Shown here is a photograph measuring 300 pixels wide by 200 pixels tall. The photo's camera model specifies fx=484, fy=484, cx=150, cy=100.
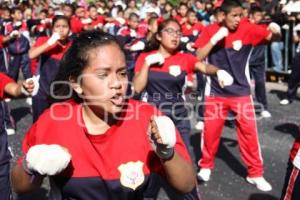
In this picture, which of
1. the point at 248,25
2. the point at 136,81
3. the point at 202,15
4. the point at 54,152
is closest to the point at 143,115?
the point at 54,152

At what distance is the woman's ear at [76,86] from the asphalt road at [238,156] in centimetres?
282

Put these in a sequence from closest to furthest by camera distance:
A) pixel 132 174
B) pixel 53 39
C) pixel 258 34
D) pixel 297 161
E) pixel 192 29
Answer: pixel 132 174 → pixel 297 161 → pixel 258 34 → pixel 53 39 → pixel 192 29

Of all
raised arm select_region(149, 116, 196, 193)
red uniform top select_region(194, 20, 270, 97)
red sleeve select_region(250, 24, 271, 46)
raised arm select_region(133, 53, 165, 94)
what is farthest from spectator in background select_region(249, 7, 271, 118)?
raised arm select_region(149, 116, 196, 193)

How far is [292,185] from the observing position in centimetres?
304

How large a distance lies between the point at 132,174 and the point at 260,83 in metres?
6.64

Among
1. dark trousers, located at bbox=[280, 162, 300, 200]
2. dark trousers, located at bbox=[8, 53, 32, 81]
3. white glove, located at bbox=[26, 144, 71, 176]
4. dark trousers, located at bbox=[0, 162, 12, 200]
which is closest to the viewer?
white glove, located at bbox=[26, 144, 71, 176]

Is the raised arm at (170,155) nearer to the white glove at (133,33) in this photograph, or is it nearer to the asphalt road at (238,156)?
the asphalt road at (238,156)

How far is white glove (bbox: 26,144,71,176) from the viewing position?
1903 millimetres

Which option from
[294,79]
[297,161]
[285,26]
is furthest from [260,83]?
[297,161]

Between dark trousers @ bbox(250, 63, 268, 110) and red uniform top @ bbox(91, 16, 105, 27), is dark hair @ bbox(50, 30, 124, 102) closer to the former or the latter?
dark trousers @ bbox(250, 63, 268, 110)

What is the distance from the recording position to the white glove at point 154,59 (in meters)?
4.58

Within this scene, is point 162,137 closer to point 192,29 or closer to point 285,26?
point 285,26

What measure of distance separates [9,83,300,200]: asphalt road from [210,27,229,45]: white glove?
1.55 meters

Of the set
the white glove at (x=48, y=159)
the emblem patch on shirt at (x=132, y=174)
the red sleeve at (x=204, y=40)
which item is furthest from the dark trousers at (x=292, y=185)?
the red sleeve at (x=204, y=40)
